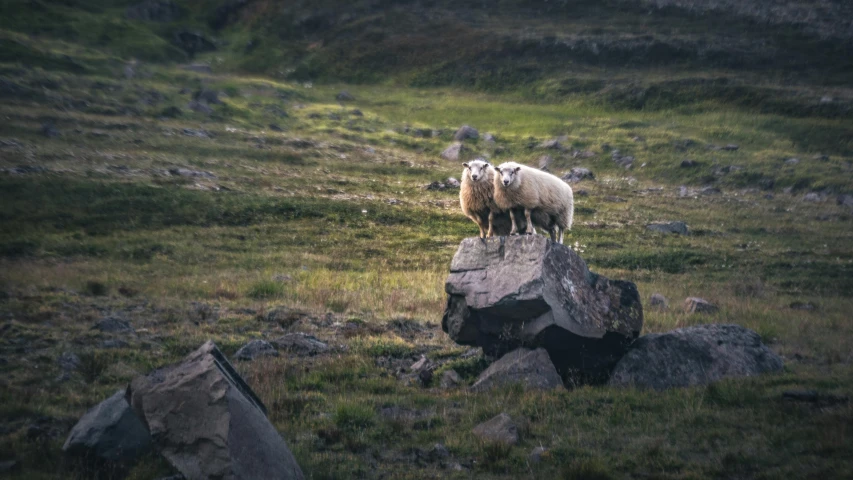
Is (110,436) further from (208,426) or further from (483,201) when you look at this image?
(483,201)

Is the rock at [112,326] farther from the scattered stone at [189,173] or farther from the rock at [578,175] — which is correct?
the rock at [578,175]

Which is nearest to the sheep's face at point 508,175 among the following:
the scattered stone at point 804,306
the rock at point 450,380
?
the rock at point 450,380

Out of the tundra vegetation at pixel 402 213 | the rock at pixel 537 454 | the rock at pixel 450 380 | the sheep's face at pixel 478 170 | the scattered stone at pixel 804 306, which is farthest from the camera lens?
the scattered stone at pixel 804 306

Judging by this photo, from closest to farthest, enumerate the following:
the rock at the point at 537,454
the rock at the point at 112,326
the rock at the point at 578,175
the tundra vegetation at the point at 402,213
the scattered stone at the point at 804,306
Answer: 1. the rock at the point at 537,454
2. the tundra vegetation at the point at 402,213
3. the rock at the point at 112,326
4. the scattered stone at the point at 804,306
5. the rock at the point at 578,175

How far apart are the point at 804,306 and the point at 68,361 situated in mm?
19649

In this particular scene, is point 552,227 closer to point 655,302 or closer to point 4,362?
point 655,302

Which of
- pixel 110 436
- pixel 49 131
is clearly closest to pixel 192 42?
pixel 49 131

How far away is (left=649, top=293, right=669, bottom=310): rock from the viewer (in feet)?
64.1

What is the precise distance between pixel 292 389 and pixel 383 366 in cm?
236

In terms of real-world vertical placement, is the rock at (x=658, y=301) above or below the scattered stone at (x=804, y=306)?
above

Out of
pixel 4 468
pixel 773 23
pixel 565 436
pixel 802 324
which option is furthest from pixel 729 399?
pixel 773 23

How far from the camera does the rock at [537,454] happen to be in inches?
369

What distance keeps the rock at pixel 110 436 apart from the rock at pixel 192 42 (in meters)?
82.9

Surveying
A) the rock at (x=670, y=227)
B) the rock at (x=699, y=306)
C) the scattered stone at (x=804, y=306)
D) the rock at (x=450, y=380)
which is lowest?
the rock at (x=670, y=227)
